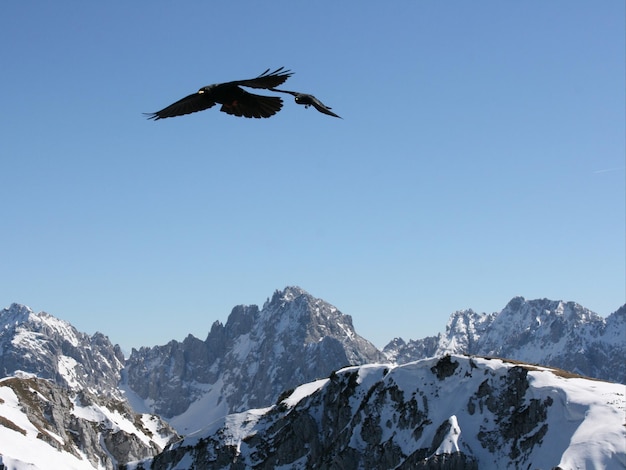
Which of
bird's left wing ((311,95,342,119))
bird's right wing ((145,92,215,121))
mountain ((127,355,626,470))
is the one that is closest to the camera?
bird's left wing ((311,95,342,119))

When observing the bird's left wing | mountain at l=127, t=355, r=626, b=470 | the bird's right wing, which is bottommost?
mountain at l=127, t=355, r=626, b=470

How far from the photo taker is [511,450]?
110812 mm

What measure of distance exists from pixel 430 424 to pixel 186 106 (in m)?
117

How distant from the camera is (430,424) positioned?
122 metres

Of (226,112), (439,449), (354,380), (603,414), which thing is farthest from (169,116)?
(354,380)

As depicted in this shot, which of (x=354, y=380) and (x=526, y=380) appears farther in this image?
(x=354, y=380)

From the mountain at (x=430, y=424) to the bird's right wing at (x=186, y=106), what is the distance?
90441 millimetres

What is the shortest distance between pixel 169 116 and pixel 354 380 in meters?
137

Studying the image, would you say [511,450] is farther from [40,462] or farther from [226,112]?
[226,112]

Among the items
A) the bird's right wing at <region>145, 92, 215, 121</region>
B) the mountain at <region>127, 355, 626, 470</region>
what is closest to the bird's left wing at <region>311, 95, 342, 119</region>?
the bird's right wing at <region>145, 92, 215, 121</region>

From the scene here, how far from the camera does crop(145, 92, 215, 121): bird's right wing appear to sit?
11570 mm

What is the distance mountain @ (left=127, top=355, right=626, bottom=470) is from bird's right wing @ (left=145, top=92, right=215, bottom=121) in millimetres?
90441

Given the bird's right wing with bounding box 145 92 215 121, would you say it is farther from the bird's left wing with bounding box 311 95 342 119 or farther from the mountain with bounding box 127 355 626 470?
the mountain with bounding box 127 355 626 470

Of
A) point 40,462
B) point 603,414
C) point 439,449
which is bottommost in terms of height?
point 40,462
